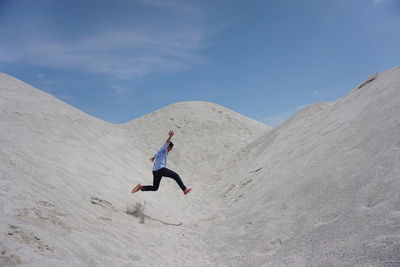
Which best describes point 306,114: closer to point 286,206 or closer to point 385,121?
point 385,121

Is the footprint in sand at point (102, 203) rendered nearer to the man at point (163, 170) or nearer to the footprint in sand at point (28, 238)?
the man at point (163, 170)

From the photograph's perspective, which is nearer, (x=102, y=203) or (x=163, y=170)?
(x=102, y=203)

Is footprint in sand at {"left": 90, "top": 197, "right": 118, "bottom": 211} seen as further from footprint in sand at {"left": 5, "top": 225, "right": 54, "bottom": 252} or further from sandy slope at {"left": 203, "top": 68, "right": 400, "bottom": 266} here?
footprint in sand at {"left": 5, "top": 225, "right": 54, "bottom": 252}

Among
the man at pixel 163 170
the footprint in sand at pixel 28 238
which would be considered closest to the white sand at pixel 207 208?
the footprint in sand at pixel 28 238

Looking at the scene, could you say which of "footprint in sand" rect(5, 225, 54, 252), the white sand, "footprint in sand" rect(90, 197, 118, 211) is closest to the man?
the white sand

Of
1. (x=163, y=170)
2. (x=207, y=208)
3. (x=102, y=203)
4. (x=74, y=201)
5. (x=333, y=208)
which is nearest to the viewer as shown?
(x=333, y=208)

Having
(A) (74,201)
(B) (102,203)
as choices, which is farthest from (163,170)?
(A) (74,201)

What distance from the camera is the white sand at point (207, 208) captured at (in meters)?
3.05

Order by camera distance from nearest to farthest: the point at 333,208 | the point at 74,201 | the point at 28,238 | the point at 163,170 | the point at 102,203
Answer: the point at 28,238, the point at 333,208, the point at 74,201, the point at 102,203, the point at 163,170

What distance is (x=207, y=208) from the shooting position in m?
7.84

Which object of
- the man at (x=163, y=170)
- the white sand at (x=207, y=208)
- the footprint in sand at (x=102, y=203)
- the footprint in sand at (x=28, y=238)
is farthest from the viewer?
the man at (x=163, y=170)

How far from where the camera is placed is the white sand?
3047mm

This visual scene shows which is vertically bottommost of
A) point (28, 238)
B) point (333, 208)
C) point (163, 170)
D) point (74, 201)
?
point (333, 208)

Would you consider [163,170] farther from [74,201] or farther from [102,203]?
[74,201]
